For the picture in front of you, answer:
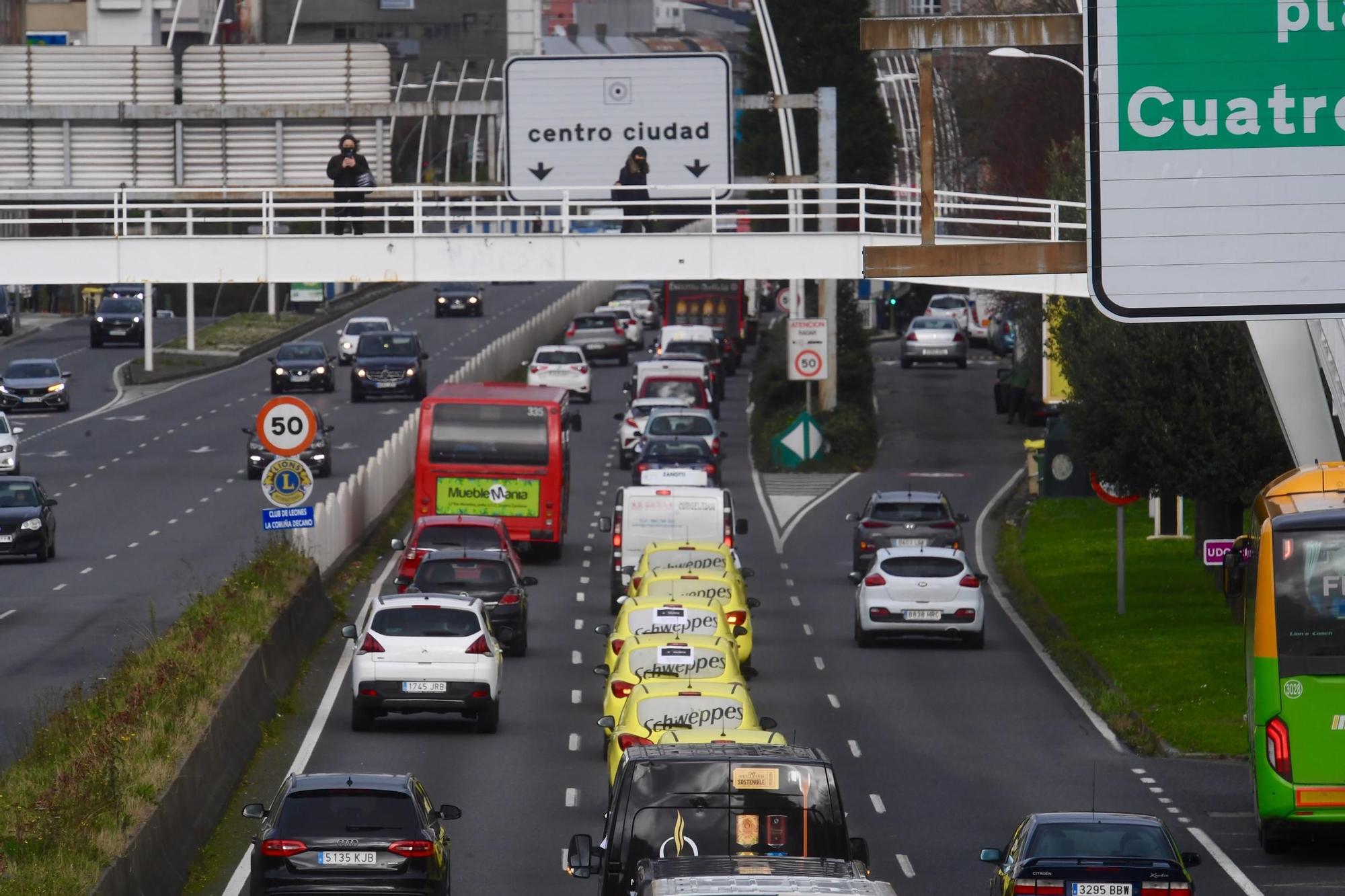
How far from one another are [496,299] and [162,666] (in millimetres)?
93473

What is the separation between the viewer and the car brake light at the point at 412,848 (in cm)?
1602

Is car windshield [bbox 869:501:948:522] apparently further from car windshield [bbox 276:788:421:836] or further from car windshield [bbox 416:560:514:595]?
car windshield [bbox 276:788:421:836]

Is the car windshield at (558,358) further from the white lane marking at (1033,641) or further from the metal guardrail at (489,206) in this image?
the white lane marking at (1033,641)

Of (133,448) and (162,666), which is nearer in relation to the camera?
(162,666)

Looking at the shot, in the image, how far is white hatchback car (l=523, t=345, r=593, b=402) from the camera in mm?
71125

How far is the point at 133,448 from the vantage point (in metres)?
60.7

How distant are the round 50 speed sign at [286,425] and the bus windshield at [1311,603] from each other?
14.2m

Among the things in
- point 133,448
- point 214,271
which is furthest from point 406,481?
point 214,271

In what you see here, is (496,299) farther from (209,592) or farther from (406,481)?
(209,592)

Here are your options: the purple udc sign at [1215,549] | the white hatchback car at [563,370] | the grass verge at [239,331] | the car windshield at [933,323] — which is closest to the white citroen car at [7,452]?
the white hatchback car at [563,370]

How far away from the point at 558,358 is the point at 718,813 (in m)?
59.4

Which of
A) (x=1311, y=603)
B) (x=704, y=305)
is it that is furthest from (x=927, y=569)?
(x=704, y=305)

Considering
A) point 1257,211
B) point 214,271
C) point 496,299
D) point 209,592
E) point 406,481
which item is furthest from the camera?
point 496,299

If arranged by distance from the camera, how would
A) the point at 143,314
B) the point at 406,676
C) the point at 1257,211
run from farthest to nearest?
the point at 143,314, the point at 406,676, the point at 1257,211
